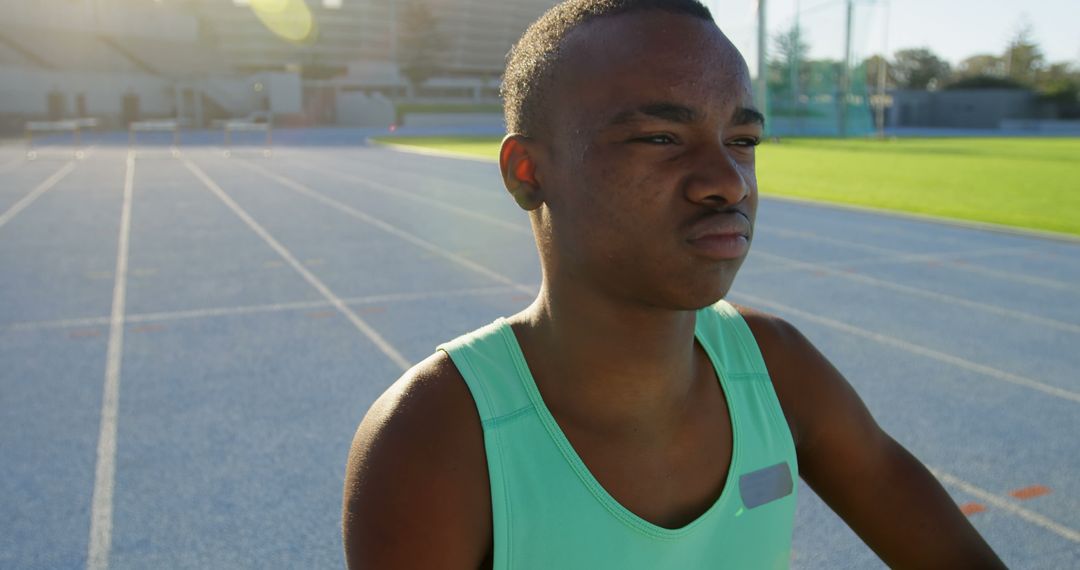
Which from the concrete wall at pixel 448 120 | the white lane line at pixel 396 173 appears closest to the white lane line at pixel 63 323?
the white lane line at pixel 396 173

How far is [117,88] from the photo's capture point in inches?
2064

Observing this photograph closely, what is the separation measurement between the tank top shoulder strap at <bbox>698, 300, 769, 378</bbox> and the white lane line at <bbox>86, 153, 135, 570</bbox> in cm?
271

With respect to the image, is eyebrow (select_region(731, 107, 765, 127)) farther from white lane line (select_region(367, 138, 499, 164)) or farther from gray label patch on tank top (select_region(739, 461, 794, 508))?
white lane line (select_region(367, 138, 499, 164))

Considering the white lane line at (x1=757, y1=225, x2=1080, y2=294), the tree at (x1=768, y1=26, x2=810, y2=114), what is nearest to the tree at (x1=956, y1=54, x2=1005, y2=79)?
the tree at (x1=768, y1=26, x2=810, y2=114)

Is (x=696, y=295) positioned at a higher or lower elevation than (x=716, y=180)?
lower

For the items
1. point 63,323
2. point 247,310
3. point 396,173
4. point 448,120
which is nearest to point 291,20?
point 448,120

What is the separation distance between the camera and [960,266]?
8922 mm

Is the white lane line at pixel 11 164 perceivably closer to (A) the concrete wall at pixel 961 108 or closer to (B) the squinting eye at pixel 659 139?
(B) the squinting eye at pixel 659 139

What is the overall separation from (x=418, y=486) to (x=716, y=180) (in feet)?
1.79

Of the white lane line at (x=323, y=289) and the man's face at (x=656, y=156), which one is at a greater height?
the man's face at (x=656, y=156)

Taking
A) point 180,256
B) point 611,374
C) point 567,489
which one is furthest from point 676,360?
point 180,256

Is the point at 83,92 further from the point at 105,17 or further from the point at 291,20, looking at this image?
the point at 291,20

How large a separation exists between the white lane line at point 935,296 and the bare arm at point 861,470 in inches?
238

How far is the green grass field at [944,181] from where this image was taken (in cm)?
1302
